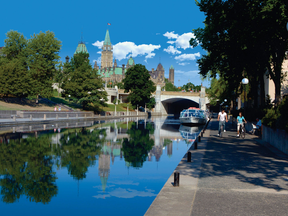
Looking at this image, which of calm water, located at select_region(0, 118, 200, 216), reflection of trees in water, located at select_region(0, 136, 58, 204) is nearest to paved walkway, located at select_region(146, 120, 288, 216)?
calm water, located at select_region(0, 118, 200, 216)

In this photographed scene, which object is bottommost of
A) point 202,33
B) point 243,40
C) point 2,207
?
point 2,207

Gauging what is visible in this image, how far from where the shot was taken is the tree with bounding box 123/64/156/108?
8281cm

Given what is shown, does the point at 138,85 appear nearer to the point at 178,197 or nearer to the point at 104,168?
the point at 104,168

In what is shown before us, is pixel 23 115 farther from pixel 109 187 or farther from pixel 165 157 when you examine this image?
pixel 109 187

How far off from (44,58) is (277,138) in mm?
60925

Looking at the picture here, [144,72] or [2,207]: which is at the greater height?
[144,72]

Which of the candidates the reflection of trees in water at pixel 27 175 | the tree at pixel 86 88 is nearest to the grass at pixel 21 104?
the tree at pixel 86 88

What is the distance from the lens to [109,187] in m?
7.66

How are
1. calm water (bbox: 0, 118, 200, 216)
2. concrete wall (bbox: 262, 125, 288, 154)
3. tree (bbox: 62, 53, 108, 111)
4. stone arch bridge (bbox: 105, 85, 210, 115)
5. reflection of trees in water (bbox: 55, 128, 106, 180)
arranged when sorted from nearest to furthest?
calm water (bbox: 0, 118, 200, 216) → reflection of trees in water (bbox: 55, 128, 106, 180) → concrete wall (bbox: 262, 125, 288, 154) → tree (bbox: 62, 53, 108, 111) → stone arch bridge (bbox: 105, 85, 210, 115)

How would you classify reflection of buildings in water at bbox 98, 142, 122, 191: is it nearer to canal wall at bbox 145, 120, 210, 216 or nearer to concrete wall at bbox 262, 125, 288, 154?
canal wall at bbox 145, 120, 210, 216

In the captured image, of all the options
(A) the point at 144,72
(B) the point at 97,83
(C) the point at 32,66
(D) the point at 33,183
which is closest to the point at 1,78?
(C) the point at 32,66

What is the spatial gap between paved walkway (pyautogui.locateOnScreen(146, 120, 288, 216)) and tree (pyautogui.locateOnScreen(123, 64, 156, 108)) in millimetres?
71758

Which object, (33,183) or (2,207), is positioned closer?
(2,207)

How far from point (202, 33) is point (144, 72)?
58078 millimetres
